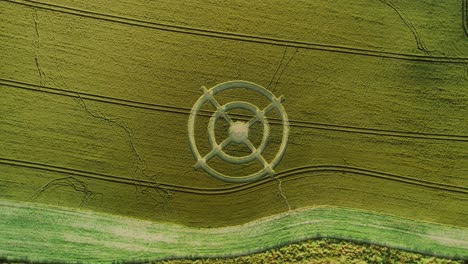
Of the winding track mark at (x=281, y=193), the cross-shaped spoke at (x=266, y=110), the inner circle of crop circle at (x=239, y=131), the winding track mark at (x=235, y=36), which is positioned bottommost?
the winding track mark at (x=281, y=193)

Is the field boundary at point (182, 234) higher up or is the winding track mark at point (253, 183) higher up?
the winding track mark at point (253, 183)

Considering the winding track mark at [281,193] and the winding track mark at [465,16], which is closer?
the winding track mark at [281,193]

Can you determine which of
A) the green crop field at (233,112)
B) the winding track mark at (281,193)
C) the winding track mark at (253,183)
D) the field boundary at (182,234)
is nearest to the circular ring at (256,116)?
the green crop field at (233,112)

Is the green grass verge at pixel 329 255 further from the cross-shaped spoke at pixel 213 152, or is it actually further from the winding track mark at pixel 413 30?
the winding track mark at pixel 413 30

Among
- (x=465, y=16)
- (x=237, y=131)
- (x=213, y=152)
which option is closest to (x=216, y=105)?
(x=237, y=131)

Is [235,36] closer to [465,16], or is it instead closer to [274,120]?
[274,120]

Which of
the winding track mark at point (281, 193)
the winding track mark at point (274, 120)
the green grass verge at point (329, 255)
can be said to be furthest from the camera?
the winding track mark at point (274, 120)
